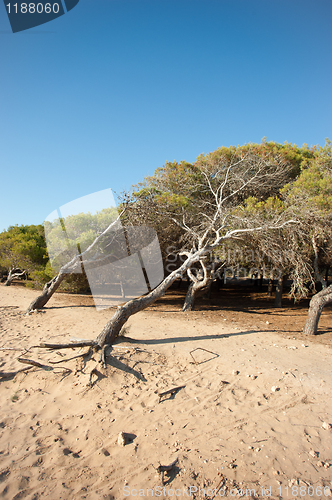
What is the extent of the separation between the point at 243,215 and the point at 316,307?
A: 12.6 ft

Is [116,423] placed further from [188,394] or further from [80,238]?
[80,238]

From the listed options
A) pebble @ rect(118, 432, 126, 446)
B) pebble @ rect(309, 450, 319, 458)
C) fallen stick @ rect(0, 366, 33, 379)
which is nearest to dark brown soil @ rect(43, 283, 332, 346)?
pebble @ rect(309, 450, 319, 458)

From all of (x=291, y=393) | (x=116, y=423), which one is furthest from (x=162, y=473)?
(x=291, y=393)

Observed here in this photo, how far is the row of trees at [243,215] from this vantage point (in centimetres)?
784

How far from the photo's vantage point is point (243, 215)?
29.7 ft

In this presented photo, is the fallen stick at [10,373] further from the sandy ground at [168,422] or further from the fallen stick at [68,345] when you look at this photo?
the fallen stick at [68,345]

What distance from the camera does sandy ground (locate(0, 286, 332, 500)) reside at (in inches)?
108

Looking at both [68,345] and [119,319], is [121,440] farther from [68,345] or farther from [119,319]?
[119,319]

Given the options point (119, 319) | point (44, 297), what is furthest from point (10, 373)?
point (44, 297)

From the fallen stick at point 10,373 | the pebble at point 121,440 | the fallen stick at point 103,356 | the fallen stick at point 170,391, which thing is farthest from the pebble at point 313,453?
the fallen stick at point 10,373

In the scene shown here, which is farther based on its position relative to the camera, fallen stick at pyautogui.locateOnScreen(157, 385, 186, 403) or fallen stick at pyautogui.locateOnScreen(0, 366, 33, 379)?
fallen stick at pyautogui.locateOnScreen(0, 366, 33, 379)

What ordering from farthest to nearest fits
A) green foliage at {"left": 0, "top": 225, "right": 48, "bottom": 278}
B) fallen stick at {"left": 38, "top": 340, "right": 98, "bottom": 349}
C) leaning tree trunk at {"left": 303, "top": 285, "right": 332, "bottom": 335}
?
1. green foliage at {"left": 0, "top": 225, "right": 48, "bottom": 278}
2. leaning tree trunk at {"left": 303, "top": 285, "right": 332, "bottom": 335}
3. fallen stick at {"left": 38, "top": 340, "right": 98, "bottom": 349}

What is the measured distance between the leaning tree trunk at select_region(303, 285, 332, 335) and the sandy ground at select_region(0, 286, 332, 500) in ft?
5.15

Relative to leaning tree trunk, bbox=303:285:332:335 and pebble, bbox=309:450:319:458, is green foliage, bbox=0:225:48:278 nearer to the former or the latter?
leaning tree trunk, bbox=303:285:332:335
